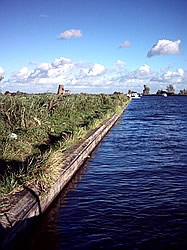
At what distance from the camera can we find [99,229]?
662cm

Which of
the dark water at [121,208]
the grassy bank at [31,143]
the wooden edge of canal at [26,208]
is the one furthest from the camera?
the grassy bank at [31,143]

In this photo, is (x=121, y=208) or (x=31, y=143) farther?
(x=31, y=143)

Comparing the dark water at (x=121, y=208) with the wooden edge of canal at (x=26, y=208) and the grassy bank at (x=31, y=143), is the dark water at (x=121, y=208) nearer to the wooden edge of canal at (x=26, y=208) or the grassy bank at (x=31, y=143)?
the wooden edge of canal at (x=26, y=208)

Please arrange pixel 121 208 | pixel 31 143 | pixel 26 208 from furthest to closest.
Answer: pixel 31 143
pixel 121 208
pixel 26 208

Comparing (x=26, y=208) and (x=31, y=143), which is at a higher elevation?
(x=31, y=143)

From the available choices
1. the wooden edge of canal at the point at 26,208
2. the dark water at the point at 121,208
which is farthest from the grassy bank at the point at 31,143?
the dark water at the point at 121,208

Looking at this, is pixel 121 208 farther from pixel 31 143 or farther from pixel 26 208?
pixel 31 143

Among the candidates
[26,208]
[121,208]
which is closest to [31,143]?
[121,208]

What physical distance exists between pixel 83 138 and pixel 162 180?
548 centimetres

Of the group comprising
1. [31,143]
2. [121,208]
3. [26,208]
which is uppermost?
[31,143]

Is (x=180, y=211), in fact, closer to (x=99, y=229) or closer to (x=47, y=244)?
(x=99, y=229)

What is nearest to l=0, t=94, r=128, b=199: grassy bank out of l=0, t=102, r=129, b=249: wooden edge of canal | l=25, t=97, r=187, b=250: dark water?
l=0, t=102, r=129, b=249: wooden edge of canal

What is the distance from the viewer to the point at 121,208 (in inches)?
305

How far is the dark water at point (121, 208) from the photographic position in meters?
6.17
